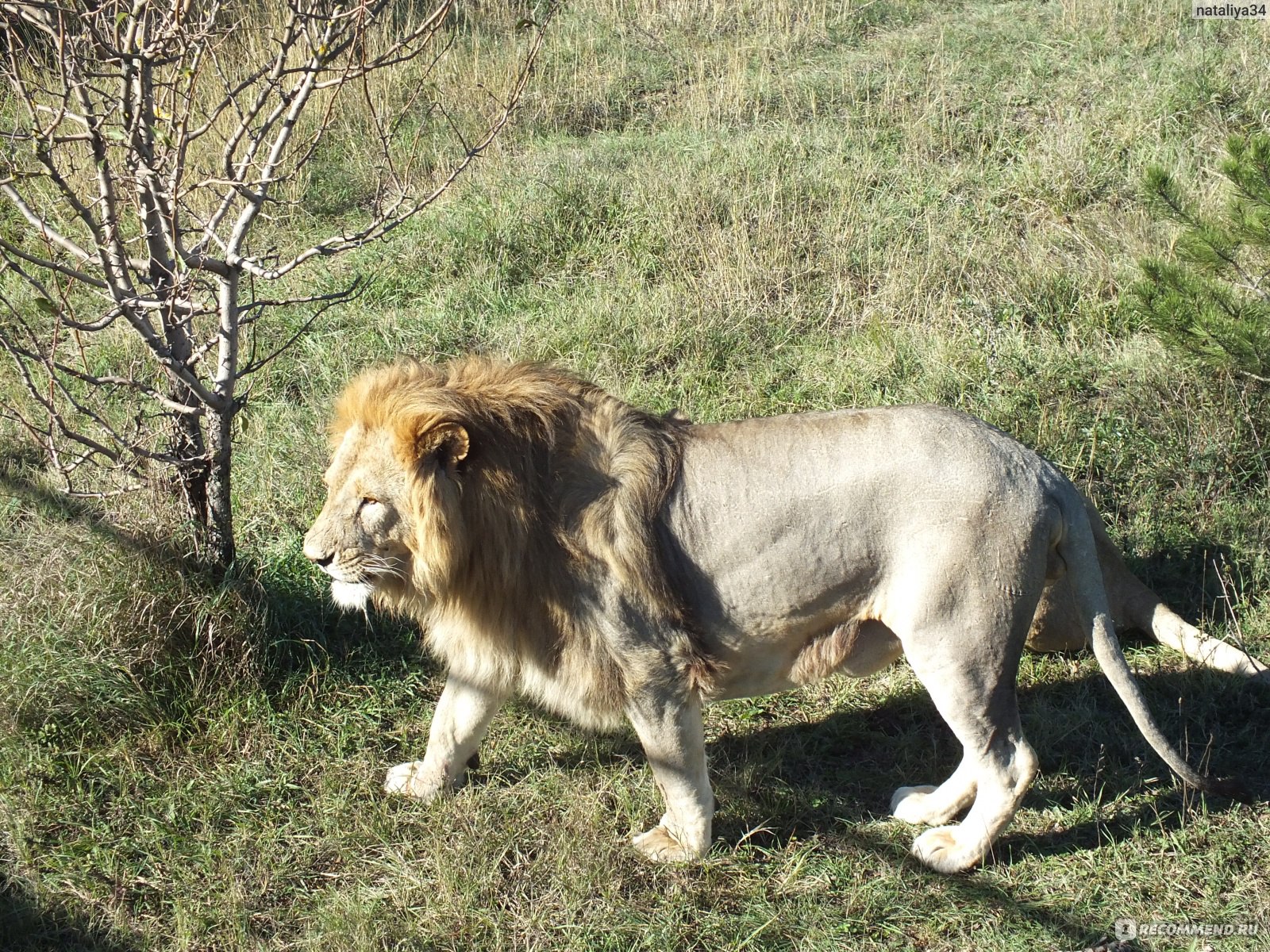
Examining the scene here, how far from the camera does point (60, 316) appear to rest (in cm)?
299

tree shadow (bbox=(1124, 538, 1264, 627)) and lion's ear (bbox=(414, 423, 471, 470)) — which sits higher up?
lion's ear (bbox=(414, 423, 471, 470))

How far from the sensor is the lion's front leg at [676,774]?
126 inches

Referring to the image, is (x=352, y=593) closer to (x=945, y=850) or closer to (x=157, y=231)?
(x=157, y=231)

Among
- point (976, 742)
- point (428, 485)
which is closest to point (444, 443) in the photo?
point (428, 485)

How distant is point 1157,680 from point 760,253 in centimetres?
300

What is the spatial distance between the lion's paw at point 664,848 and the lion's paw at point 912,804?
651 millimetres

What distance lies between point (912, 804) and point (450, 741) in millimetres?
1432

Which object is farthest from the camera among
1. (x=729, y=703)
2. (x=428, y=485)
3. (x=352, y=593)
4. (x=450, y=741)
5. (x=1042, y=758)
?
(x=729, y=703)

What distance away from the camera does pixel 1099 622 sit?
322cm

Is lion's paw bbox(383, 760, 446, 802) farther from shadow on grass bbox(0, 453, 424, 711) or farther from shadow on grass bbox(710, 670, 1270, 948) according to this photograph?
shadow on grass bbox(710, 670, 1270, 948)

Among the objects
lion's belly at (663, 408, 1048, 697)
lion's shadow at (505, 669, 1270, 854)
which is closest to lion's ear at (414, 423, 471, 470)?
lion's belly at (663, 408, 1048, 697)

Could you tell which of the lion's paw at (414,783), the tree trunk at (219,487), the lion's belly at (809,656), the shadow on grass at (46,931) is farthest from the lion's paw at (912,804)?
the tree trunk at (219,487)

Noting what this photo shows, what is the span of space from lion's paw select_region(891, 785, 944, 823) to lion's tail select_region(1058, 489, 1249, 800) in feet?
2.23

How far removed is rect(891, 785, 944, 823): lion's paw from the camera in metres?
3.52
